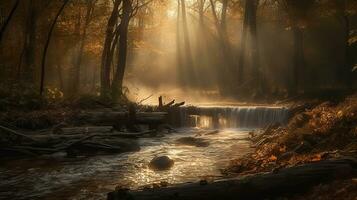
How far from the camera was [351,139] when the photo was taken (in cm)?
1135

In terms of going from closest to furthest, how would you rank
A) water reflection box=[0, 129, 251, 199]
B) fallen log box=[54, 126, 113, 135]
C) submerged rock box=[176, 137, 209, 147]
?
1. water reflection box=[0, 129, 251, 199]
2. fallen log box=[54, 126, 113, 135]
3. submerged rock box=[176, 137, 209, 147]

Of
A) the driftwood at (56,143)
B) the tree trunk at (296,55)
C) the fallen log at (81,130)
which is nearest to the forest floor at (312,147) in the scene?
the driftwood at (56,143)

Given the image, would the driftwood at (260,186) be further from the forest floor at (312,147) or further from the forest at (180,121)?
the forest floor at (312,147)

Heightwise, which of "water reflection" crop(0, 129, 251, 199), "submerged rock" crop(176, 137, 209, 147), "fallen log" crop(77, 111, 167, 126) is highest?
"fallen log" crop(77, 111, 167, 126)

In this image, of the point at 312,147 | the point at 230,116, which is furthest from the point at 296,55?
the point at 312,147

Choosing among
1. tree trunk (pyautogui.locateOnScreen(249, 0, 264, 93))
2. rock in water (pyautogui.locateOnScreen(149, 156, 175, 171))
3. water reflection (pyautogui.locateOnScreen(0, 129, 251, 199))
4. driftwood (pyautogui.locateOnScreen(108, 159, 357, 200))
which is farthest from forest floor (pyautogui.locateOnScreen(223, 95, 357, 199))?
tree trunk (pyautogui.locateOnScreen(249, 0, 264, 93))

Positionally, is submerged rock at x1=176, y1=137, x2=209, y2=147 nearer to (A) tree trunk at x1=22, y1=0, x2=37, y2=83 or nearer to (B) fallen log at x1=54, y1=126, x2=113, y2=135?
(B) fallen log at x1=54, y1=126, x2=113, y2=135

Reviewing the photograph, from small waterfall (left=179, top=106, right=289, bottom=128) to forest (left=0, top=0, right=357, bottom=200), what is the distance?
0.06 meters

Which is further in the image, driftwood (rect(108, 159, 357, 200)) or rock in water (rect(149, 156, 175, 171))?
rock in water (rect(149, 156, 175, 171))

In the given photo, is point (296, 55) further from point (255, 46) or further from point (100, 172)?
point (100, 172)

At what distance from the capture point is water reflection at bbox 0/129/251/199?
11.6m

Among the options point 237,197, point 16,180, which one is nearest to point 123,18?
point 16,180

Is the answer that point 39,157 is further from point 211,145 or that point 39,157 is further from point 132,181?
point 211,145

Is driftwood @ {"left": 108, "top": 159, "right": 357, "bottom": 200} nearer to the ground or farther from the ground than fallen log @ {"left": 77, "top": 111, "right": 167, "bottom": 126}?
nearer to the ground
